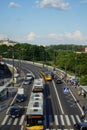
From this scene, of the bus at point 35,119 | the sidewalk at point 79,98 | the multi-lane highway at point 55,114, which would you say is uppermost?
the bus at point 35,119

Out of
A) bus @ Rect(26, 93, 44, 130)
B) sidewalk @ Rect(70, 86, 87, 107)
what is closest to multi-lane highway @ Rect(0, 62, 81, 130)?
sidewalk @ Rect(70, 86, 87, 107)

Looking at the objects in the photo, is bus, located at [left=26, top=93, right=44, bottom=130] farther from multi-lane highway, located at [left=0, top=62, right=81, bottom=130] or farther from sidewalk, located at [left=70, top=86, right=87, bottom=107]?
sidewalk, located at [left=70, top=86, right=87, bottom=107]

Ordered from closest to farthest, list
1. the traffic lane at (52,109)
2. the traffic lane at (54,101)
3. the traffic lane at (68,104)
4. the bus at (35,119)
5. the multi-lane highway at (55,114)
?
the bus at (35,119), the multi-lane highway at (55,114), the traffic lane at (52,109), the traffic lane at (68,104), the traffic lane at (54,101)

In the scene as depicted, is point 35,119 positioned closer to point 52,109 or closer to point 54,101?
point 52,109

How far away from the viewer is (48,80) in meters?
104

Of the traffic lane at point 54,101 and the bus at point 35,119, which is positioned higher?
the bus at point 35,119

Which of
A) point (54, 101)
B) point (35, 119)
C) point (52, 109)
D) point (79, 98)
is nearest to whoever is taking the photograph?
point (35, 119)

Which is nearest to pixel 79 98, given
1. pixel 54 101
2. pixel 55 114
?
pixel 54 101

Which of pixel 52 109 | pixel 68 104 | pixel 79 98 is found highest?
pixel 52 109

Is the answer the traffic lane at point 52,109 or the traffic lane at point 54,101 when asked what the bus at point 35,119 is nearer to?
the traffic lane at point 52,109

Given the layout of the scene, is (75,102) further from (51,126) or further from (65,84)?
(65,84)

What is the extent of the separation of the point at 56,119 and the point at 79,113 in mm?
5907

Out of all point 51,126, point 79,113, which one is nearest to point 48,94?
point 79,113

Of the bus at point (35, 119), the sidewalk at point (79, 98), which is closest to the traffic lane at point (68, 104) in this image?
the sidewalk at point (79, 98)
